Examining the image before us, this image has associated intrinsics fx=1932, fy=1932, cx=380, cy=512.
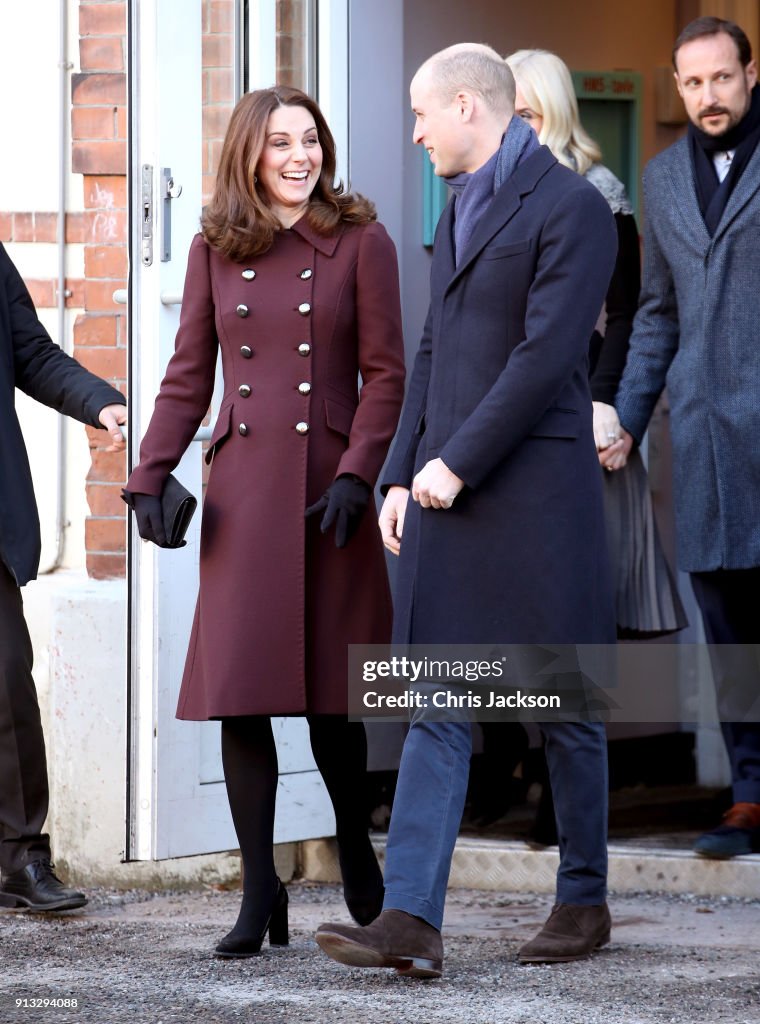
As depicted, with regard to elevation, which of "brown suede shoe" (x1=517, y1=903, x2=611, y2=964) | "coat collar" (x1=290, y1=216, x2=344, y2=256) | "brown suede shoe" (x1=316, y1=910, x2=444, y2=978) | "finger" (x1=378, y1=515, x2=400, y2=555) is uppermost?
"coat collar" (x1=290, y1=216, x2=344, y2=256)

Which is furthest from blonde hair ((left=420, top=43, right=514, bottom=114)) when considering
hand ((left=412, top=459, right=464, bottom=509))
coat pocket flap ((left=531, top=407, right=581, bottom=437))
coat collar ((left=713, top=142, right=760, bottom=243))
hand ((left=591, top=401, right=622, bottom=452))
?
hand ((left=591, top=401, right=622, bottom=452))

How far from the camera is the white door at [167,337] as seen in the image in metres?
4.62

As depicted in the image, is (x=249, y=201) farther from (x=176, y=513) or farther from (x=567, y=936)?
(x=567, y=936)

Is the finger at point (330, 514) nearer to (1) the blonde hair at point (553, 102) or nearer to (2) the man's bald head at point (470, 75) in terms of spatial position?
(2) the man's bald head at point (470, 75)

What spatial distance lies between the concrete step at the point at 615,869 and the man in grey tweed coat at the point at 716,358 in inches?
2.7

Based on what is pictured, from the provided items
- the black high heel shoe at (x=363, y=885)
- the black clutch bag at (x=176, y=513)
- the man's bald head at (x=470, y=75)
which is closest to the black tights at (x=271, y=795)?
the black high heel shoe at (x=363, y=885)

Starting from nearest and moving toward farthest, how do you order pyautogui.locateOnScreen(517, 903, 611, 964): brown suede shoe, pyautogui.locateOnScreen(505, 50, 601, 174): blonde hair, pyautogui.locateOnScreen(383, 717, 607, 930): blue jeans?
pyautogui.locateOnScreen(383, 717, 607, 930): blue jeans
pyautogui.locateOnScreen(517, 903, 611, 964): brown suede shoe
pyautogui.locateOnScreen(505, 50, 601, 174): blonde hair

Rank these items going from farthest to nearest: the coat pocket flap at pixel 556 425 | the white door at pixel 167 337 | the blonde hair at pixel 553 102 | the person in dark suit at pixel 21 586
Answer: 1. the blonde hair at pixel 553 102
2. the person in dark suit at pixel 21 586
3. the white door at pixel 167 337
4. the coat pocket flap at pixel 556 425

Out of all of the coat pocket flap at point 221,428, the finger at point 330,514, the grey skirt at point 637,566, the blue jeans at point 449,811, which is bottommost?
the blue jeans at point 449,811

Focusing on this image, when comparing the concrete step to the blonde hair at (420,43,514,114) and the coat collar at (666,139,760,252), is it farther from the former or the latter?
the blonde hair at (420,43,514,114)

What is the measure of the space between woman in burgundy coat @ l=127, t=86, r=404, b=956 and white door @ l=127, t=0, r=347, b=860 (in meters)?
0.48

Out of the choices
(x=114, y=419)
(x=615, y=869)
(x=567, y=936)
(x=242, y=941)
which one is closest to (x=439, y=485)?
(x=567, y=936)

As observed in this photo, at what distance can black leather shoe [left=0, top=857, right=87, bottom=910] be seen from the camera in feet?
15.6

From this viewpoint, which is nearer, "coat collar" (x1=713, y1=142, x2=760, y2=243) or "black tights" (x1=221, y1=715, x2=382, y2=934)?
"black tights" (x1=221, y1=715, x2=382, y2=934)
